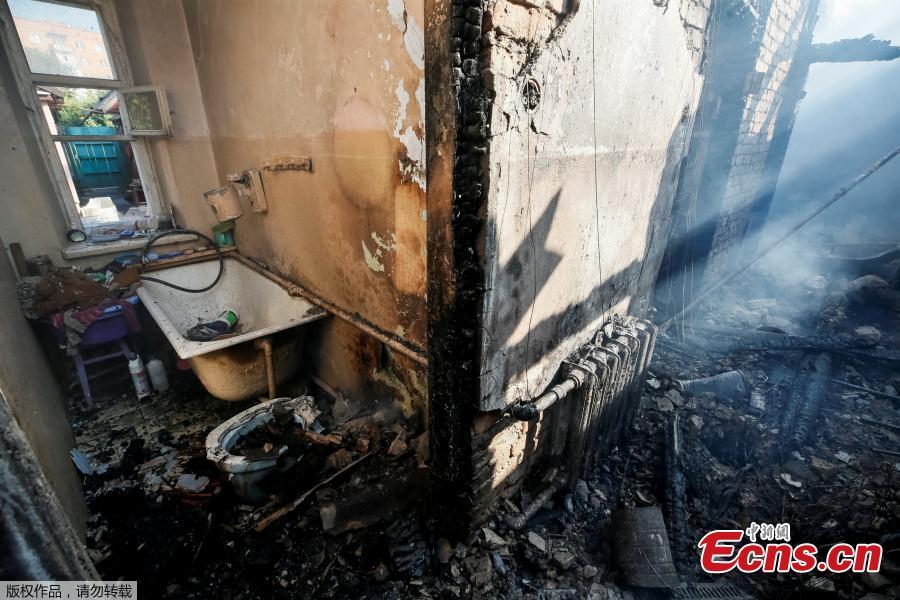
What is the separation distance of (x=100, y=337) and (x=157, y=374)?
0.55 metres

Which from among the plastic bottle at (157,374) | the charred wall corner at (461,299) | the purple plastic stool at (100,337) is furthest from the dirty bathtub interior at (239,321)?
the charred wall corner at (461,299)

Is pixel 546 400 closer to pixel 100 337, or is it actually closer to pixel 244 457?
pixel 244 457

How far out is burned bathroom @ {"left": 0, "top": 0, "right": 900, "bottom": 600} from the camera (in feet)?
4.95

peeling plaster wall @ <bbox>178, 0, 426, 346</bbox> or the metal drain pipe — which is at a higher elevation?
peeling plaster wall @ <bbox>178, 0, 426, 346</bbox>

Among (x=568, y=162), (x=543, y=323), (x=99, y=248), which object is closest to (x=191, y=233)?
(x=99, y=248)

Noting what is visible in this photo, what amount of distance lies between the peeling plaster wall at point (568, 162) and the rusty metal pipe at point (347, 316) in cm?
62

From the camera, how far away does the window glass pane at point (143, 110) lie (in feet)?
12.4

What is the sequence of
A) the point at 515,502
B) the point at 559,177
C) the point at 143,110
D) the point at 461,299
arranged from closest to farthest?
the point at 461,299
the point at 559,177
the point at 515,502
the point at 143,110

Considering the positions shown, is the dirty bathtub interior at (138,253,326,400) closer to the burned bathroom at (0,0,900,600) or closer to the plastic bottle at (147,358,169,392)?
the burned bathroom at (0,0,900,600)

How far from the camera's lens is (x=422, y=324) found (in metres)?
2.05

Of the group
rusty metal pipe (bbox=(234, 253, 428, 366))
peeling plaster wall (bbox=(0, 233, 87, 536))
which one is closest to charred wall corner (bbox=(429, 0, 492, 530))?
rusty metal pipe (bbox=(234, 253, 428, 366))

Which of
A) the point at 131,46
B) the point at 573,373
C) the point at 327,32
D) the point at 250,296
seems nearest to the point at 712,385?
the point at 573,373

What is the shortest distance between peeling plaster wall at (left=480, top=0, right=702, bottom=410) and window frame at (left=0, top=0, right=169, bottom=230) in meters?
4.24

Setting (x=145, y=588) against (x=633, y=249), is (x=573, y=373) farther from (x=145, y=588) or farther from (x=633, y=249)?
(x=145, y=588)
